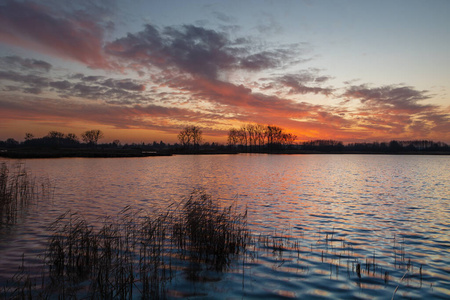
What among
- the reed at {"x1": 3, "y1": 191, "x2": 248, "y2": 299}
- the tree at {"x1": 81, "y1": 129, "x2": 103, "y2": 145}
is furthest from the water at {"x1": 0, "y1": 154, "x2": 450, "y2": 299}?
the tree at {"x1": 81, "y1": 129, "x2": 103, "y2": 145}

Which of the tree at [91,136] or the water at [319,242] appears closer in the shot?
the water at [319,242]

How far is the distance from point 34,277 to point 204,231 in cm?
654

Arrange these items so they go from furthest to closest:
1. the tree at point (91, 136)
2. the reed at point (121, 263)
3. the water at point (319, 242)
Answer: the tree at point (91, 136) < the water at point (319, 242) < the reed at point (121, 263)

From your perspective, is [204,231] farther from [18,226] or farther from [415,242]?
[18,226]

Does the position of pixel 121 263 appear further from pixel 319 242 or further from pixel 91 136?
pixel 91 136

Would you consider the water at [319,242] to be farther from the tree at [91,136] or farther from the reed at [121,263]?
the tree at [91,136]

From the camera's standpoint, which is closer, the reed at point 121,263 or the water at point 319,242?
the reed at point 121,263

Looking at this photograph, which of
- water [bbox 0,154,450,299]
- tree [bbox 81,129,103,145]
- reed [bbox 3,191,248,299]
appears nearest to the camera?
reed [bbox 3,191,248,299]

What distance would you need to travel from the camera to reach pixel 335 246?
12586 millimetres

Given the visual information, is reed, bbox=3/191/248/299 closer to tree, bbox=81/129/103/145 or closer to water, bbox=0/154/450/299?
water, bbox=0/154/450/299

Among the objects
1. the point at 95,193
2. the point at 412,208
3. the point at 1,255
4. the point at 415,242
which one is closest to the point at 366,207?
the point at 412,208

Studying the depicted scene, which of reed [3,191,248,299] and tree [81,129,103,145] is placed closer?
reed [3,191,248,299]

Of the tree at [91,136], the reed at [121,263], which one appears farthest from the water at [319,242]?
the tree at [91,136]

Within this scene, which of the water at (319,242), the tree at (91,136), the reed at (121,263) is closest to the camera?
the reed at (121,263)
